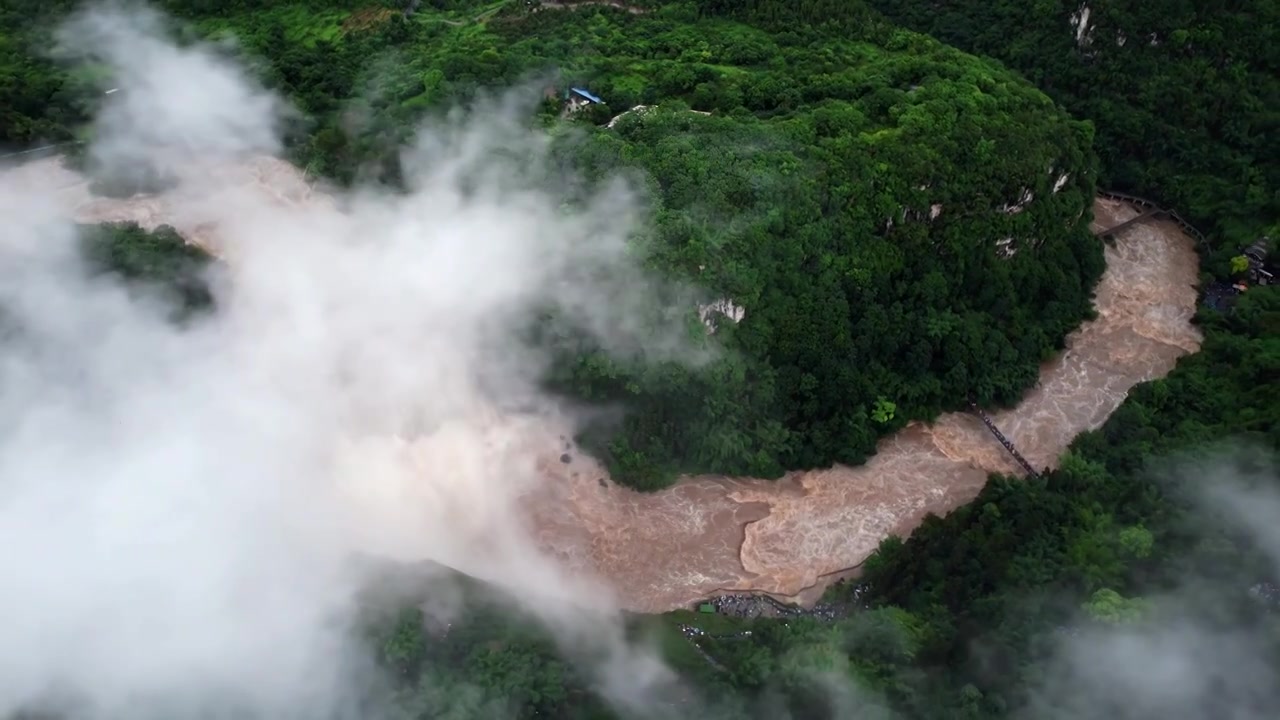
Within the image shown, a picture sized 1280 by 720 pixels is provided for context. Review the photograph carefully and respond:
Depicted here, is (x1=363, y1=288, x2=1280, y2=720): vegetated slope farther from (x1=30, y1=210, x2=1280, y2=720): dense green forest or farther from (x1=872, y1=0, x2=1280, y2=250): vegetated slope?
(x1=872, y1=0, x2=1280, y2=250): vegetated slope

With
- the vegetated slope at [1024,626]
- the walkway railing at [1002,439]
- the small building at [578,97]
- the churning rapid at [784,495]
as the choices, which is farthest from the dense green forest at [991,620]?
the small building at [578,97]

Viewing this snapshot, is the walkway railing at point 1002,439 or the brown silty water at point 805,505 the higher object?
the walkway railing at point 1002,439

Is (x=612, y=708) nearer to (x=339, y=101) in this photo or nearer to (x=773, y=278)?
(x=773, y=278)

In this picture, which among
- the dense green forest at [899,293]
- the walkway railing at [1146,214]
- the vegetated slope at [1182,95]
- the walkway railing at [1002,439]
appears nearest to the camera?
the dense green forest at [899,293]

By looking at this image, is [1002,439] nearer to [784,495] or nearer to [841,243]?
[784,495]

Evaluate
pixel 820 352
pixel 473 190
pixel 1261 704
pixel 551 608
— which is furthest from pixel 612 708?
pixel 473 190

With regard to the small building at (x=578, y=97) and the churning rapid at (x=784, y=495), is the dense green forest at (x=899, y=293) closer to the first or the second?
the small building at (x=578, y=97)
